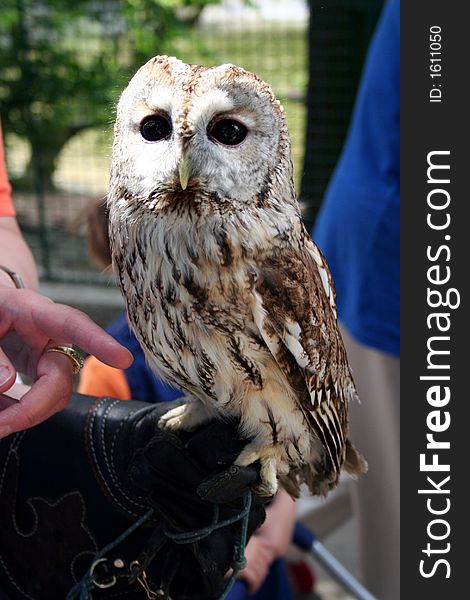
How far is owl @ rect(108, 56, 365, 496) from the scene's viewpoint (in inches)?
44.1

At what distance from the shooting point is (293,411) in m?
1.41

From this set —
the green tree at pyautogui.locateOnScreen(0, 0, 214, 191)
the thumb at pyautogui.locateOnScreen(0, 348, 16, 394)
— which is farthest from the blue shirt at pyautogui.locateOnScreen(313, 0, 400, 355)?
the green tree at pyautogui.locateOnScreen(0, 0, 214, 191)

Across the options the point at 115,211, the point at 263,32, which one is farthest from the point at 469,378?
the point at 263,32

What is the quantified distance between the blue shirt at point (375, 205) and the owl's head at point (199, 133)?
1256 mm

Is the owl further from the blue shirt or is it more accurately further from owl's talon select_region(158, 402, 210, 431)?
the blue shirt

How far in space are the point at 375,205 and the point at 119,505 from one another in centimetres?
136

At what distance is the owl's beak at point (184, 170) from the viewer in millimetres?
1091

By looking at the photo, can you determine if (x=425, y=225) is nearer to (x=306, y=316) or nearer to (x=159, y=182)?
(x=306, y=316)

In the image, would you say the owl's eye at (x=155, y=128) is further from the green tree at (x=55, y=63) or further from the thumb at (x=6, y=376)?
the green tree at (x=55, y=63)

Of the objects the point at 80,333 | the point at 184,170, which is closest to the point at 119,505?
the point at 80,333

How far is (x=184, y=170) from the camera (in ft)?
3.59

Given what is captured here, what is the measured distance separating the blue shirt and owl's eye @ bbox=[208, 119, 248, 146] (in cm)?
130

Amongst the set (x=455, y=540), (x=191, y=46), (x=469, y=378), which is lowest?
(x=455, y=540)

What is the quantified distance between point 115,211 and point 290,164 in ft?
0.96
